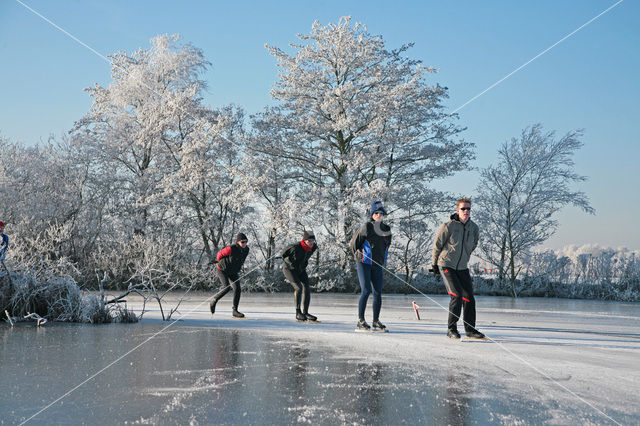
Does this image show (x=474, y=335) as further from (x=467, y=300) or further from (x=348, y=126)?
(x=348, y=126)

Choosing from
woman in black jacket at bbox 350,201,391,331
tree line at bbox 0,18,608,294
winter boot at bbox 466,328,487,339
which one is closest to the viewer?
winter boot at bbox 466,328,487,339

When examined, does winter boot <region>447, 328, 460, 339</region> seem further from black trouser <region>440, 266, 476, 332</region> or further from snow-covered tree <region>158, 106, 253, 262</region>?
snow-covered tree <region>158, 106, 253, 262</region>

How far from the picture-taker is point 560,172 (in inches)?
1148

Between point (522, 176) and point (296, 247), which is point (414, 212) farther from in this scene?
point (296, 247)

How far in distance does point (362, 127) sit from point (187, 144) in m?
9.11

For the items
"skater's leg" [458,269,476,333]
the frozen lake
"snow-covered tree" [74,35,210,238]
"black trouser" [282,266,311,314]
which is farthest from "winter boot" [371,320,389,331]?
"snow-covered tree" [74,35,210,238]

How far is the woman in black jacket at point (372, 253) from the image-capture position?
9.73 metres

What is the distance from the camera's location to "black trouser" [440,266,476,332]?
29.1ft

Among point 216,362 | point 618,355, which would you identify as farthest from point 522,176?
point 216,362

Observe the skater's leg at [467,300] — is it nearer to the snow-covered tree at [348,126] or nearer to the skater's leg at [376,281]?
the skater's leg at [376,281]

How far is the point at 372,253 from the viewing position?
9.77 metres

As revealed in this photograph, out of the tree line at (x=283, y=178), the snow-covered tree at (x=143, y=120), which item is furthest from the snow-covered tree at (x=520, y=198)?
the snow-covered tree at (x=143, y=120)

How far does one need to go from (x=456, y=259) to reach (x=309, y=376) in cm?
387

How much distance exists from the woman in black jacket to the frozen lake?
0.67m
